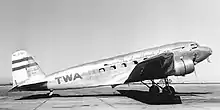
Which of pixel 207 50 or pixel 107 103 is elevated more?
pixel 207 50

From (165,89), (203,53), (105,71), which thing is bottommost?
(165,89)

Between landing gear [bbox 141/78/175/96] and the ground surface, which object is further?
landing gear [bbox 141/78/175/96]

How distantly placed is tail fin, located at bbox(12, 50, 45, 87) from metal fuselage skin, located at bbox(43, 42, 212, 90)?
939mm

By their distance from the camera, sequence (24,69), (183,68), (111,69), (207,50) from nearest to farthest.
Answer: (183,68)
(24,69)
(111,69)
(207,50)

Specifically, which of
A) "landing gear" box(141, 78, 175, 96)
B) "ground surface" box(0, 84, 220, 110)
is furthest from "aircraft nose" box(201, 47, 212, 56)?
"landing gear" box(141, 78, 175, 96)

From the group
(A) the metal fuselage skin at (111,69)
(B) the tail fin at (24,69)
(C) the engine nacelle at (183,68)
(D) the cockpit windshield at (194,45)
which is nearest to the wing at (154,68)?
(C) the engine nacelle at (183,68)

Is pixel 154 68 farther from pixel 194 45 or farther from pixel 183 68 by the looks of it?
pixel 194 45

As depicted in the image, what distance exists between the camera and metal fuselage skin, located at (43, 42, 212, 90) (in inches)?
752

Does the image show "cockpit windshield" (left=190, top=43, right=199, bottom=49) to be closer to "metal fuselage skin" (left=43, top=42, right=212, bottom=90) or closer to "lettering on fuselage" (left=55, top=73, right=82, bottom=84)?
"metal fuselage skin" (left=43, top=42, right=212, bottom=90)

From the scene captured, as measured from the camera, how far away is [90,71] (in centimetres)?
1947

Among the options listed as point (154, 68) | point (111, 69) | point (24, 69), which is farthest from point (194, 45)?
point (24, 69)

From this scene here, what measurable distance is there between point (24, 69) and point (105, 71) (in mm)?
5985

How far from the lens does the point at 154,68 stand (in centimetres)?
1889

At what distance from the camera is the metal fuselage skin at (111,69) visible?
752 inches
